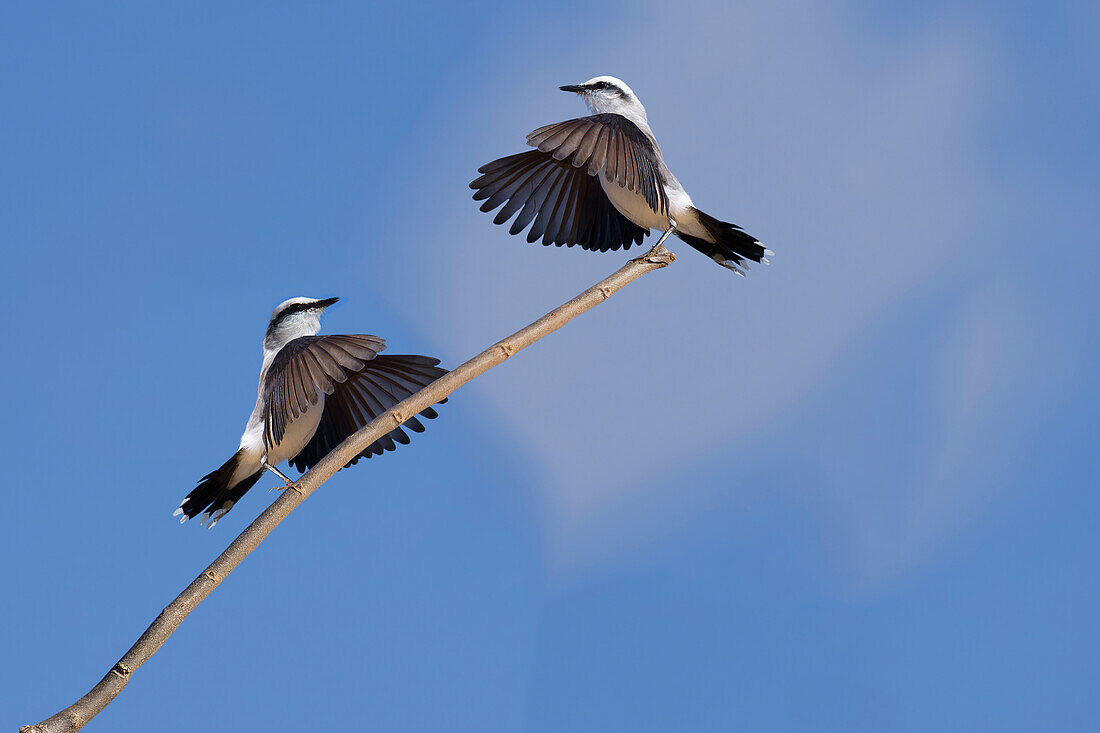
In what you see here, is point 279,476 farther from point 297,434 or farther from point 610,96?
point 610,96

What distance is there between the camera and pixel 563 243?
552 centimetres

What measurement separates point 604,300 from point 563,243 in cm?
93

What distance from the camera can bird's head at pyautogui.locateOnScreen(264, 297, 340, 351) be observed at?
519cm

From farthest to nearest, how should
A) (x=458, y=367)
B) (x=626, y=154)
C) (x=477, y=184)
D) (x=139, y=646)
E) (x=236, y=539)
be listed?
(x=477, y=184), (x=626, y=154), (x=458, y=367), (x=236, y=539), (x=139, y=646)

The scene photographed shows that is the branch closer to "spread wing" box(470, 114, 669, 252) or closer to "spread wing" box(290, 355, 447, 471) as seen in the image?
"spread wing" box(470, 114, 669, 252)

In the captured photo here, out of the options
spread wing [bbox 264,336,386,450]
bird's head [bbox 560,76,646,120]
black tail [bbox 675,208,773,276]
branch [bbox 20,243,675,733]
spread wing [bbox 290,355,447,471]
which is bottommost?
black tail [bbox 675,208,773,276]

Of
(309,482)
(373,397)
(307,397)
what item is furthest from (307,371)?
(373,397)

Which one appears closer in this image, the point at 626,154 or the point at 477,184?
the point at 626,154

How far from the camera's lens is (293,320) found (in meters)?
5.21

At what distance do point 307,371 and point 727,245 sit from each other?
2.25m

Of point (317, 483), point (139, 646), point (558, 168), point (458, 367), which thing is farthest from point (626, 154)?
point (139, 646)

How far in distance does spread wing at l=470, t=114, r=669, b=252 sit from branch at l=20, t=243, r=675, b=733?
426 mm

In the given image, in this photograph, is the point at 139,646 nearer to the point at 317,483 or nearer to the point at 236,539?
the point at 236,539

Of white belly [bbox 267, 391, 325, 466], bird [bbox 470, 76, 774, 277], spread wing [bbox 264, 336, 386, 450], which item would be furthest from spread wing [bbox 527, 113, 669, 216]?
white belly [bbox 267, 391, 325, 466]
